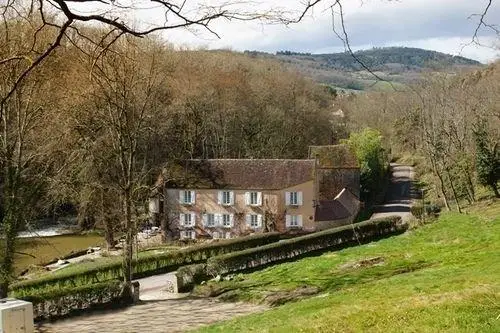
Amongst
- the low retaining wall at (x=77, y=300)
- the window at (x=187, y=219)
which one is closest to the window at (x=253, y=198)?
the window at (x=187, y=219)

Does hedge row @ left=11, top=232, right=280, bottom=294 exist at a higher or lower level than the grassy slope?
lower

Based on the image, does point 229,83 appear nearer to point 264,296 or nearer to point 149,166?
point 149,166

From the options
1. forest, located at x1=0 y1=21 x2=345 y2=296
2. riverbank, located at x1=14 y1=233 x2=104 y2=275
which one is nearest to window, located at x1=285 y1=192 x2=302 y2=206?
forest, located at x1=0 y1=21 x2=345 y2=296

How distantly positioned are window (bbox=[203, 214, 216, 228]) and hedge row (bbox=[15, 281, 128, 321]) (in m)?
23.1

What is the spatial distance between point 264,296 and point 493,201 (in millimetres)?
25287

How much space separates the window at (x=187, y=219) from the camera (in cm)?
4531

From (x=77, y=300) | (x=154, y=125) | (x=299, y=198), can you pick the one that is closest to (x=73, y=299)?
(x=77, y=300)

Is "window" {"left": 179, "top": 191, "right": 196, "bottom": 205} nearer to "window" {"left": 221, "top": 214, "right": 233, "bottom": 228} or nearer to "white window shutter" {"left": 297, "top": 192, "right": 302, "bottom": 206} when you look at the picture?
"window" {"left": 221, "top": 214, "right": 233, "bottom": 228}

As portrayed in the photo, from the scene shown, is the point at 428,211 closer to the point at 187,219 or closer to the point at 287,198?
the point at 287,198

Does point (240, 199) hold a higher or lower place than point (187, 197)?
lower

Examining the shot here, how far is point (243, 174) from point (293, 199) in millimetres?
4195

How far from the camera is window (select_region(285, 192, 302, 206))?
44531 millimetres

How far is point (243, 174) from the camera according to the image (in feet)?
148

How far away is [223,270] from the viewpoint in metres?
27.2
